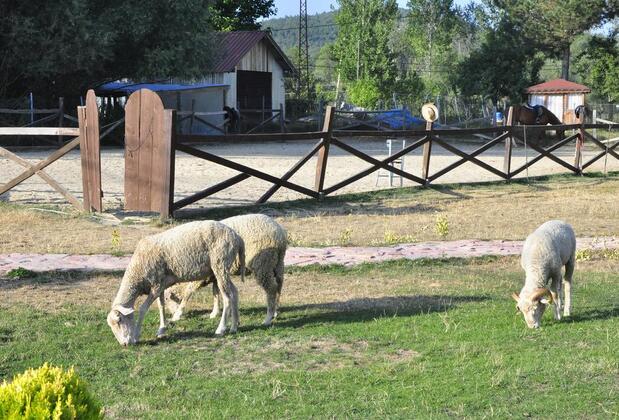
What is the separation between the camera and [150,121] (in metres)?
14.9

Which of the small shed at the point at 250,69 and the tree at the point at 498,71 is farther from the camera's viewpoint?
the tree at the point at 498,71

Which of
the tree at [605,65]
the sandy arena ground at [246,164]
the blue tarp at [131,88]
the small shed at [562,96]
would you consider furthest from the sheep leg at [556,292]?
the tree at [605,65]

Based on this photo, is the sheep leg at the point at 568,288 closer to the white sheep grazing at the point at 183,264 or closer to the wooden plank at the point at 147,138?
the white sheep grazing at the point at 183,264

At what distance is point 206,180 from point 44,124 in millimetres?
12290

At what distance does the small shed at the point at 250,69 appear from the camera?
4362cm

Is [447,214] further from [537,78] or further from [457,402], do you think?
[537,78]

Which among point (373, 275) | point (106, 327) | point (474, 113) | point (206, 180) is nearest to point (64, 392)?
point (106, 327)

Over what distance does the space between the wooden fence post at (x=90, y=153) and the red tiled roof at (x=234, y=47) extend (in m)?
27.4

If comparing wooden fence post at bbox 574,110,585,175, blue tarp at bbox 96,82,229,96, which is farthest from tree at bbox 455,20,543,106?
wooden fence post at bbox 574,110,585,175

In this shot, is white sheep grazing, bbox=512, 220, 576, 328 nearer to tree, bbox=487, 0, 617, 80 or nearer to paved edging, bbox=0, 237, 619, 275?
paved edging, bbox=0, 237, 619, 275

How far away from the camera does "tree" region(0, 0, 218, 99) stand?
29016 mm

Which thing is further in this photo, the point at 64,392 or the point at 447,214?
the point at 447,214

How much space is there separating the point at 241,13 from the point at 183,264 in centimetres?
4972

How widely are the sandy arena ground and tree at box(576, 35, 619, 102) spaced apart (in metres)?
19.2
